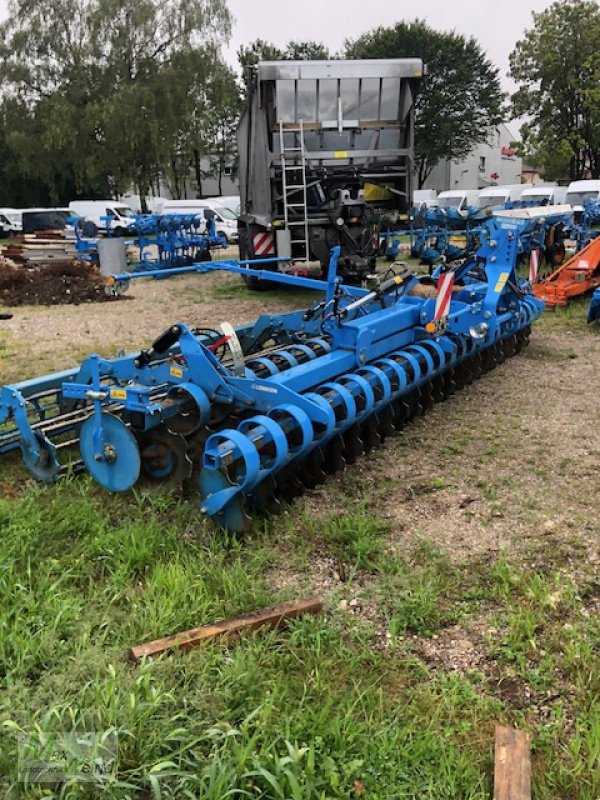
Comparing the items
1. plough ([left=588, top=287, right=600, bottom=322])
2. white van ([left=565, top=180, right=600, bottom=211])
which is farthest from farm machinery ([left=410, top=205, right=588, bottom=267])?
white van ([left=565, top=180, right=600, bottom=211])

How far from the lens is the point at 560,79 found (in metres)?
28.7

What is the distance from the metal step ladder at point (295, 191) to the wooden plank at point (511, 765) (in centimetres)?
740

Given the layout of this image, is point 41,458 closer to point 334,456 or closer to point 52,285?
point 334,456

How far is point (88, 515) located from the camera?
3582 mm

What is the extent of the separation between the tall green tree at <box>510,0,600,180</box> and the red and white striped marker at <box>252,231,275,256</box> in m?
23.1

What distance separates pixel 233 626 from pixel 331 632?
38 cm

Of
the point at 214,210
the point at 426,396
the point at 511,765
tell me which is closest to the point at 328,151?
the point at 426,396

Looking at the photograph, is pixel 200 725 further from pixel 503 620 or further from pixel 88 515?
pixel 88 515

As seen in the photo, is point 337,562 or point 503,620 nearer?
point 503,620

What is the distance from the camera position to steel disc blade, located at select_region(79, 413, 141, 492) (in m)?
3.61

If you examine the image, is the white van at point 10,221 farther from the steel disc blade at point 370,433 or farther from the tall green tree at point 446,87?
the steel disc blade at point 370,433

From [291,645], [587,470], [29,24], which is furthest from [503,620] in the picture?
[29,24]

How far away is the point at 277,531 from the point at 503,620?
1.20 metres

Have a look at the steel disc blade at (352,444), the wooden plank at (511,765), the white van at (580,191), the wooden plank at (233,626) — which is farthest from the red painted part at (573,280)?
the white van at (580,191)
